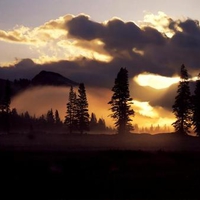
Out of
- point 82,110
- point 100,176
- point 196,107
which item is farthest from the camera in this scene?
point 82,110

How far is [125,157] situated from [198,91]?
4466cm

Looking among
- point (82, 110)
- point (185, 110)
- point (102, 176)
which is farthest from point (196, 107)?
point (102, 176)

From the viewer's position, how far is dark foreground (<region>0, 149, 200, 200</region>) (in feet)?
75.0

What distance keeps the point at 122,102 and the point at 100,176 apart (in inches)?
2132

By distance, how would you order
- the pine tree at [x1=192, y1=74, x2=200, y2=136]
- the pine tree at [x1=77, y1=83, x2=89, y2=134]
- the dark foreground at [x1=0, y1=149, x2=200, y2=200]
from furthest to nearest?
the pine tree at [x1=77, y1=83, x2=89, y2=134]
the pine tree at [x1=192, y1=74, x2=200, y2=136]
the dark foreground at [x1=0, y1=149, x2=200, y2=200]

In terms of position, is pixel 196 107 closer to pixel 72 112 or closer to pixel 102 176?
pixel 72 112

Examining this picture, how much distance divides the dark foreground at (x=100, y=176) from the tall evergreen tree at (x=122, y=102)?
146 ft

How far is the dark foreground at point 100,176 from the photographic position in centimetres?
2286

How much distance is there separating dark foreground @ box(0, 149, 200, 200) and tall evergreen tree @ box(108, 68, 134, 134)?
44.6 meters

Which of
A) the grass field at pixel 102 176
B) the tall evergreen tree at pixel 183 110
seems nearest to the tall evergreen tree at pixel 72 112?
the tall evergreen tree at pixel 183 110

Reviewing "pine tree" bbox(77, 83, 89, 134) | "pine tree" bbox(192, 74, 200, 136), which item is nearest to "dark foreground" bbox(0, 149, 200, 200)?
"pine tree" bbox(192, 74, 200, 136)

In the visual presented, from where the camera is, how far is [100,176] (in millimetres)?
27266

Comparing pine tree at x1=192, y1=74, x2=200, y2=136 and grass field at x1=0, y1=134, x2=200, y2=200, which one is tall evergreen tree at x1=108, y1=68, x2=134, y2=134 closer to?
pine tree at x1=192, y1=74, x2=200, y2=136

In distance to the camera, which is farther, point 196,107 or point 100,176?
point 196,107
